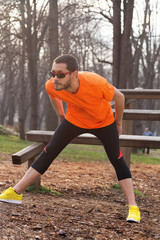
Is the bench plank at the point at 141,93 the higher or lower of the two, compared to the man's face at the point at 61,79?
lower

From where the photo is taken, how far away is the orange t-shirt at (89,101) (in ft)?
10.5

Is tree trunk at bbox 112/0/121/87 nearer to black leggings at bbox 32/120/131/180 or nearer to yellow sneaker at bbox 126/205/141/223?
black leggings at bbox 32/120/131/180

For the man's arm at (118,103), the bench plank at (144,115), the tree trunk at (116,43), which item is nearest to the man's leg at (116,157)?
the man's arm at (118,103)

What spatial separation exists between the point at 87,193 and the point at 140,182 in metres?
1.75

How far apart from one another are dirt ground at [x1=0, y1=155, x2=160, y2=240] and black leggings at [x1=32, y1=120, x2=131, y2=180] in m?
0.51

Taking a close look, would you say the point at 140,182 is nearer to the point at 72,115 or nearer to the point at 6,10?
the point at 72,115

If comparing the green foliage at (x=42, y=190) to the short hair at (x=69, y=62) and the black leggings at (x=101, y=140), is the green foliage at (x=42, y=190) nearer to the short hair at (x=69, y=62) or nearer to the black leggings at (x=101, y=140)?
the black leggings at (x=101, y=140)

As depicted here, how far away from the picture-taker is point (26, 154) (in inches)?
162

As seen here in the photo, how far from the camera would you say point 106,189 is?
17.7 feet

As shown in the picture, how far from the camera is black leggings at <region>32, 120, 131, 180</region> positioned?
347 centimetres

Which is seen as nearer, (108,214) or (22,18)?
(108,214)

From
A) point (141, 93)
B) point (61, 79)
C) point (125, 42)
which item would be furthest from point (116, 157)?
point (125, 42)

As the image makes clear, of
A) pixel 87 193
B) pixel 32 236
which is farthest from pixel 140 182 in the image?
pixel 32 236

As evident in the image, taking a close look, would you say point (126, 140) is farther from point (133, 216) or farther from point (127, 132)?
point (127, 132)
